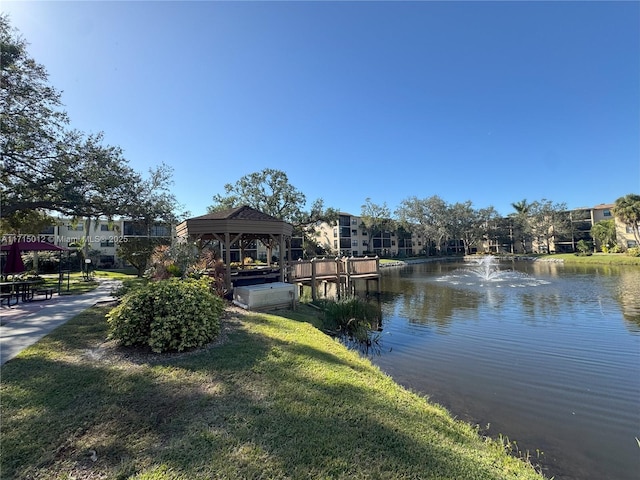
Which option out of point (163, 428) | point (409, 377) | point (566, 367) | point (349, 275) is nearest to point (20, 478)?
point (163, 428)

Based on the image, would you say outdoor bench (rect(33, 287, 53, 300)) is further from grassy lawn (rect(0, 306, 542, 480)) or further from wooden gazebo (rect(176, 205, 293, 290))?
grassy lawn (rect(0, 306, 542, 480))

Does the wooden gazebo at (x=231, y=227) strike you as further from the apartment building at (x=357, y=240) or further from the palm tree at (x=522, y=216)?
the palm tree at (x=522, y=216)

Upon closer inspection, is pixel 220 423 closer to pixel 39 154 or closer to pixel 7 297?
pixel 7 297

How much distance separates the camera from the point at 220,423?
132 inches

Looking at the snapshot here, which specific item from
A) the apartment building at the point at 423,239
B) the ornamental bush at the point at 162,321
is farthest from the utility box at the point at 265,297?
the apartment building at the point at 423,239

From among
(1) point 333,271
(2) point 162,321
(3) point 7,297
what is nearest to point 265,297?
(2) point 162,321

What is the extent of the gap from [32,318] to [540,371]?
42.8 feet

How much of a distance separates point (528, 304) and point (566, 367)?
8.55 metres

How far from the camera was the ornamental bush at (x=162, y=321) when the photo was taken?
220 inches

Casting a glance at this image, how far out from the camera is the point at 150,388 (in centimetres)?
416

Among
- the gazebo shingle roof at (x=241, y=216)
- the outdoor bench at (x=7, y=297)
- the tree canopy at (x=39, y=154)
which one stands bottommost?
the outdoor bench at (x=7, y=297)

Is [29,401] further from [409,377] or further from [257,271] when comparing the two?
[257,271]

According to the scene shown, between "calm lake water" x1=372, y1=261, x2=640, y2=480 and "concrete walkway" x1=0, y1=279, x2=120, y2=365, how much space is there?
778 cm

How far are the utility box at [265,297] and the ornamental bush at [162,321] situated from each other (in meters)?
4.03
